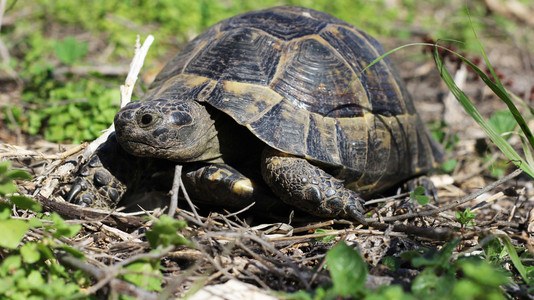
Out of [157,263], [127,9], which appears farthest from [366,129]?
[127,9]

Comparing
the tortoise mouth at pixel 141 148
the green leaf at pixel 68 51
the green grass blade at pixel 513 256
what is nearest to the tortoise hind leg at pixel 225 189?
the tortoise mouth at pixel 141 148

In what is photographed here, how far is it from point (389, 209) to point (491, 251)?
83 cm

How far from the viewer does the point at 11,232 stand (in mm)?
1813

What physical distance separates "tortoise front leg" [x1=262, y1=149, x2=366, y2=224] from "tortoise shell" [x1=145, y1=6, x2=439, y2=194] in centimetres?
8

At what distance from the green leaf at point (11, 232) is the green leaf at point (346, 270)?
3.78ft

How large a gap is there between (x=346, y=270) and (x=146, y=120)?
141 cm

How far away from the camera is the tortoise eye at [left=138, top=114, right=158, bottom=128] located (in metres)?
2.61

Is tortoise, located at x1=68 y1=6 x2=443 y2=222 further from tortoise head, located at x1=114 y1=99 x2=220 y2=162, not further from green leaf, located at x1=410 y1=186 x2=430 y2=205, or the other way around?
green leaf, located at x1=410 y1=186 x2=430 y2=205

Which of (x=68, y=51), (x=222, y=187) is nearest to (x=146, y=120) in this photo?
(x=222, y=187)

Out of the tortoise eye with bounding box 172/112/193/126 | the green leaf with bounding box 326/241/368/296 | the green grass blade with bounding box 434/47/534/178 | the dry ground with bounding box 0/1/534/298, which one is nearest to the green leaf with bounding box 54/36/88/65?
the dry ground with bounding box 0/1/534/298

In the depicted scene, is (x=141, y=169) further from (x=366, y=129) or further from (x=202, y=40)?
(x=366, y=129)

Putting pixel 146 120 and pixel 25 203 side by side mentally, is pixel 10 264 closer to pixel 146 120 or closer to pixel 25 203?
pixel 25 203

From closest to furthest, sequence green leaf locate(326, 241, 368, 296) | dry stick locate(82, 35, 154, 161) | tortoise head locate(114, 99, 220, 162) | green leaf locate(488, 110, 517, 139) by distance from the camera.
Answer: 1. green leaf locate(326, 241, 368, 296)
2. tortoise head locate(114, 99, 220, 162)
3. dry stick locate(82, 35, 154, 161)
4. green leaf locate(488, 110, 517, 139)

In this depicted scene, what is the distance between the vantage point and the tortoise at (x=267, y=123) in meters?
2.70
